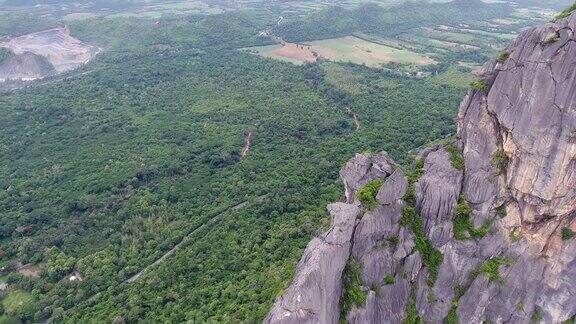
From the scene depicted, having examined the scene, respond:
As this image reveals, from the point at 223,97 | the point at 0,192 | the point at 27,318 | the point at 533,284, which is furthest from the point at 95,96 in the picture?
the point at 533,284

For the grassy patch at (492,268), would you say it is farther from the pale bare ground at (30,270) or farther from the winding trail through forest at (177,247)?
the pale bare ground at (30,270)

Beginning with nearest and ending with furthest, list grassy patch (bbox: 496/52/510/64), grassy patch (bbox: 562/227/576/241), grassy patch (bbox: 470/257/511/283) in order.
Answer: grassy patch (bbox: 562/227/576/241)
grassy patch (bbox: 470/257/511/283)
grassy patch (bbox: 496/52/510/64)

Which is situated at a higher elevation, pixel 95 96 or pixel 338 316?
pixel 338 316

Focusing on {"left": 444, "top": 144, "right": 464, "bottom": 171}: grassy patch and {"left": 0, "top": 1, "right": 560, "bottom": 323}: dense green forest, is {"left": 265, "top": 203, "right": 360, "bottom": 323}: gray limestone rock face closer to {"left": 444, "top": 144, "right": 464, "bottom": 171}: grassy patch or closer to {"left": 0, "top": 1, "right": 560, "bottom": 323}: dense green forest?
{"left": 0, "top": 1, "right": 560, "bottom": 323}: dense green forest

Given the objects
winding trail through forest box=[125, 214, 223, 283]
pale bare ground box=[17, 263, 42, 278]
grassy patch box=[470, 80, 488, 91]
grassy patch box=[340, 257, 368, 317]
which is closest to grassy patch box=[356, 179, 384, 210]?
grassy patch box=[340, 257, 368, 317]

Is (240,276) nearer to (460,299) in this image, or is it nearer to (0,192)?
(460,299)

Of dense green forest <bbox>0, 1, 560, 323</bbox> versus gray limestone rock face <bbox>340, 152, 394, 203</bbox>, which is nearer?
gray limestone rock face <bbox>340, 152, 394, 203</bbox>
